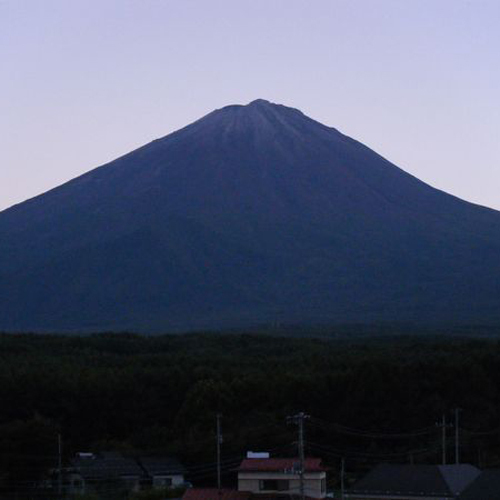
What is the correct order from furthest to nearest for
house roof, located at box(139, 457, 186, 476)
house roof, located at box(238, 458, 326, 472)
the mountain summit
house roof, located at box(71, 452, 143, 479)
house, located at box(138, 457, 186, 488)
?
the mountain summit
house roof, located at box(139, 457, 186, 476)
house, located at box(138, 457, 186, 488)
house roof, located at box(71, 452, 143, 479)
house roof, located at box(238, 458, 326, 472)

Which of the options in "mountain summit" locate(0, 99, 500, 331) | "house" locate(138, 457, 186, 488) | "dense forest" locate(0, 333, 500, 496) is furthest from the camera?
"mountain summit" locate(0, 99, 500, 331)

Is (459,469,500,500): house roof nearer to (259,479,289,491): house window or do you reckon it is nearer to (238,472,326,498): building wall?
(238,472,326,498): building wall

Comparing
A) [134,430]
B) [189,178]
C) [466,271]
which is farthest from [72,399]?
[189,178]

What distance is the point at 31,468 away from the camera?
108ft

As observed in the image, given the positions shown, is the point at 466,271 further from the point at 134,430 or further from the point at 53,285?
the point at 134,430

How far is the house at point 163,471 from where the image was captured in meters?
32.8

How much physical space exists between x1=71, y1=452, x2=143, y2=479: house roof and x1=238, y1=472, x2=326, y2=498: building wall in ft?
13.6

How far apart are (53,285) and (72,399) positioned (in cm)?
6940

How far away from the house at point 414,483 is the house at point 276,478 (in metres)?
0.63

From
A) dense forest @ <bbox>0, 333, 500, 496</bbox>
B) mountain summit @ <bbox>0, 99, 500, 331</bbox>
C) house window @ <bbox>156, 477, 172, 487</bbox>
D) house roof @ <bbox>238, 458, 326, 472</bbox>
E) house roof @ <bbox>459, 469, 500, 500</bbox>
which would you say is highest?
mountain summit @ <bbox>0, 99, 500, 331</bbox>

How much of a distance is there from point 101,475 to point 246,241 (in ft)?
268

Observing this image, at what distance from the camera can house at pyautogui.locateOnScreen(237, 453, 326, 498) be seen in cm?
2878

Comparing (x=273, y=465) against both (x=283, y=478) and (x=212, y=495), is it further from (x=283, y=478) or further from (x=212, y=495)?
(x=212, y=495)

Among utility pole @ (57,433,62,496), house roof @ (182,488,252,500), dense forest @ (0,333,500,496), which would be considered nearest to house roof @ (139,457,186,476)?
dense forest @ (0,333,500,496)
